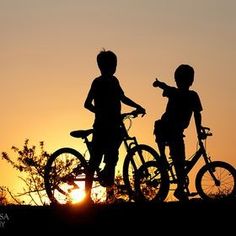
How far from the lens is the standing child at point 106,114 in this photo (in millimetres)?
10727

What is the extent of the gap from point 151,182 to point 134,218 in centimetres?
201

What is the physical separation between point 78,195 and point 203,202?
283 cm

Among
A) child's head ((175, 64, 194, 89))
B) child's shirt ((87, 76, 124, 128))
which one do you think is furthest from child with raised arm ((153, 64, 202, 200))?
child's shirt ((87, 76, 124, 128))

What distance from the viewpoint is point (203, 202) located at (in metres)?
9.24

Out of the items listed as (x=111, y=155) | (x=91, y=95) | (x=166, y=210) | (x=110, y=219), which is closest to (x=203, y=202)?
(x=166, y=210)

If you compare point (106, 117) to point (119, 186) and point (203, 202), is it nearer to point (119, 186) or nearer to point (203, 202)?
point (119, 186)

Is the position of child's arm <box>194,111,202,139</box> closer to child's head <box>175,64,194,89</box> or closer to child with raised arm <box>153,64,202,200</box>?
child with raised arm <box>153,64,202,200</box>

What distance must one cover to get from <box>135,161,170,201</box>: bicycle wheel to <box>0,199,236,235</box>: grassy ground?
1.42 m

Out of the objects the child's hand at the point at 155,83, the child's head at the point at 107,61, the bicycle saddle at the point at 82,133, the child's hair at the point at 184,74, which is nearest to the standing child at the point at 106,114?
the child's head at the point at 107,61

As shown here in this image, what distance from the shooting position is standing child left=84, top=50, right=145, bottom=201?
35.2 feet

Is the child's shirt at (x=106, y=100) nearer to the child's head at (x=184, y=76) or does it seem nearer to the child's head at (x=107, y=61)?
the child's head at (x=107, y=61)

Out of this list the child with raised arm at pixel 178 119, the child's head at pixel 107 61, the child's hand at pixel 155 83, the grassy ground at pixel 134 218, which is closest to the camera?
the grassy ground at pixel 134 218

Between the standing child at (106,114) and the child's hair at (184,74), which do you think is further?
the child's hair at (184,74)

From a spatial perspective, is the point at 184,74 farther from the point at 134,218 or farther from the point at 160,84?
the point at 134,218
